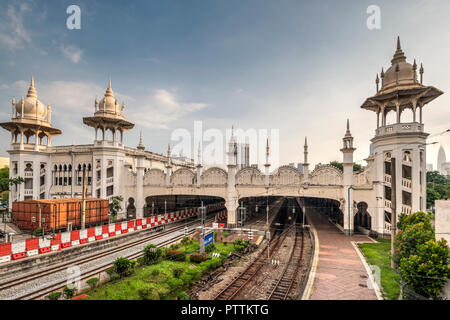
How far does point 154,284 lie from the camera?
12.5 meters

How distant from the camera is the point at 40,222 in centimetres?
2394

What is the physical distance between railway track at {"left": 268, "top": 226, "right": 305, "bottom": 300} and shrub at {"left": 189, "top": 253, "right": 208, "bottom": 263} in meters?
5.76

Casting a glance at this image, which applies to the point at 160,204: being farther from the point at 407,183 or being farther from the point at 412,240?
the point at 412,240

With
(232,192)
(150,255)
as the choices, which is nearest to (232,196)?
(232,192)

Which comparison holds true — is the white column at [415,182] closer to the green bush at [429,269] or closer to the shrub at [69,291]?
the green bush at [429,269]

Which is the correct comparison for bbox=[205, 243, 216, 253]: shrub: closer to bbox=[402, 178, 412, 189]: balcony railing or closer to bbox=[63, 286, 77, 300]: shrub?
bbox=[63, 286, 77, 300]: shrub

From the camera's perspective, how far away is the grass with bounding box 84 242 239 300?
1164cm

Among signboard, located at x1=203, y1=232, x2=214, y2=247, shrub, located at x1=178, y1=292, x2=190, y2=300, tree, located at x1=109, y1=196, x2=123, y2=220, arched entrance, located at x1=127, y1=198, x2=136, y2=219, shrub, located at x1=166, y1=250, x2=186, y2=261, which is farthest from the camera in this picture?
A: arched entrance, located at x1=127, y1=198, x2=136, y2=219

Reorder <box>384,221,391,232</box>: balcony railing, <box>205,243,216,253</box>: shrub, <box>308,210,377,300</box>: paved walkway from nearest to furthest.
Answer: <box>308,210,377,300</box>: paved walkway → <box>205,243,216,253</box>: shrub → <box>384,221,391,232</box>: balcony railing

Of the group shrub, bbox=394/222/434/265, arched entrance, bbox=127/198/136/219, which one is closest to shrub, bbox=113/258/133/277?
shrub, bbox=394/222/434/265
